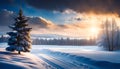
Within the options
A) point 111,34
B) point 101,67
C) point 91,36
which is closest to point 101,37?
point 111,34

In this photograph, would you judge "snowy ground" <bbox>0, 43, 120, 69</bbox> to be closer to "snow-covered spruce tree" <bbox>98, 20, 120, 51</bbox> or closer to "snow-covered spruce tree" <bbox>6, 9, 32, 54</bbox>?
"snow-covered spruce tree" <bbox>6, 9, 32, 54</bbox>

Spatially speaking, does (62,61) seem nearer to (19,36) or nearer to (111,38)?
(19,36)

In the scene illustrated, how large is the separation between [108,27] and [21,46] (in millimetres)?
42901

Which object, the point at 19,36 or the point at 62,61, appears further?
the point at 19,36

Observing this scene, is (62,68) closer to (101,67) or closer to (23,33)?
(101,67)

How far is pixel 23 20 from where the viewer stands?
4784 cm

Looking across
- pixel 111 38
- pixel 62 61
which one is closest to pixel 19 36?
pixel 62 61

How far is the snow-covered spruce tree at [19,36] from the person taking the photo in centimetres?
4594

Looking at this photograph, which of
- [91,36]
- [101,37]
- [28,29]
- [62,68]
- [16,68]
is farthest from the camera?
[91,36]

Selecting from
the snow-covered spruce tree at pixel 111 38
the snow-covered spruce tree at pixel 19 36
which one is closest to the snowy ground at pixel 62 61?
the snow-covered spruce tree at pixel 19 36

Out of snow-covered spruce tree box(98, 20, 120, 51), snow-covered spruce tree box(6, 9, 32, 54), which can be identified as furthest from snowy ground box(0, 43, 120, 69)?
snow-covered spruce tree box(98, 20, 120, 51)

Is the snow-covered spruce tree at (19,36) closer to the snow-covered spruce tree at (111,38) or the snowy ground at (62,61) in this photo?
the snowy ground at (62,61)

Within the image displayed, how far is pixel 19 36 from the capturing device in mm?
46594

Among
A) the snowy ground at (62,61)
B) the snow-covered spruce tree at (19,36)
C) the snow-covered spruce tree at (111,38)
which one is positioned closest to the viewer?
the snowy ground at (62,61)
